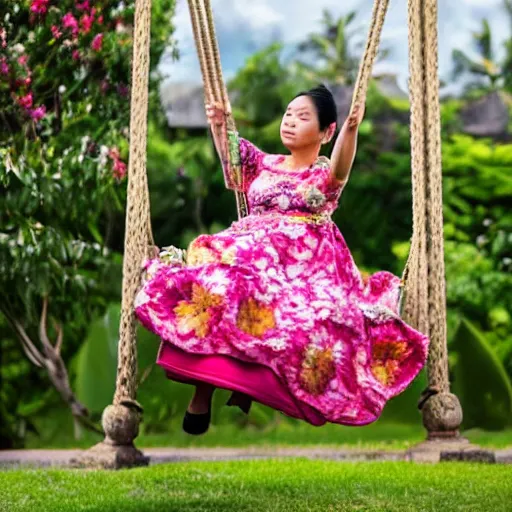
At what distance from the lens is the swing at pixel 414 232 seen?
152 inches

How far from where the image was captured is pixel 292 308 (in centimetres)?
298

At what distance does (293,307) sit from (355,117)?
1.84 feet

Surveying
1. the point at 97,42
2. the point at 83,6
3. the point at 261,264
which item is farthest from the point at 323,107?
the point at 97,42

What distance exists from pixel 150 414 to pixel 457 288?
2.23 metres

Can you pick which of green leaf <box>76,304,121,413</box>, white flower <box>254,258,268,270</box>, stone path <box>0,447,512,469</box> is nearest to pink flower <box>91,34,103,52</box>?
green leaf <box>76,304,121,413</box>

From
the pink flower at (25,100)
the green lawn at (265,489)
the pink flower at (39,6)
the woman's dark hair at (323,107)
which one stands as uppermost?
the pink flower at (39,6)

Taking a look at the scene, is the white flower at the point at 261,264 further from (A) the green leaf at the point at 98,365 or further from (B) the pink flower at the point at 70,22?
(A) the green leaf at the point at 98,365

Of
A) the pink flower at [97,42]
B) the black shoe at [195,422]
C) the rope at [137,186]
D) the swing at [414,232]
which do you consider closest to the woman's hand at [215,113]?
the swing at [414,232]

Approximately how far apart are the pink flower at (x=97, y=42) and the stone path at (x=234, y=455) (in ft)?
6.36

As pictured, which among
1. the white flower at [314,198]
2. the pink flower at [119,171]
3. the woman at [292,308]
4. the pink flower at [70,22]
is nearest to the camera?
the woman at [292,308]

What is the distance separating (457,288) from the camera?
7.29m

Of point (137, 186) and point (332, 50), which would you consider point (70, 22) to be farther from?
point (332, 50)

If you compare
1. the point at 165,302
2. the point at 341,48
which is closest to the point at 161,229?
the point at 165,302

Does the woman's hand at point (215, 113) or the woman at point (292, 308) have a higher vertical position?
the woman's hand at point (215, 113)
